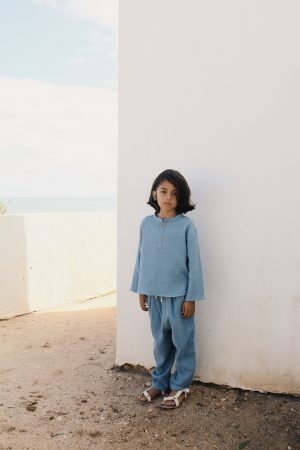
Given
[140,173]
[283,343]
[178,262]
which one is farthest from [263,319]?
[140,173]

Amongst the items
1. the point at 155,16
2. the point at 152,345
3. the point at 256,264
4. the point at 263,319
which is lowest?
the point at 152,345

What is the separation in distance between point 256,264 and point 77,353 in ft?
6.08

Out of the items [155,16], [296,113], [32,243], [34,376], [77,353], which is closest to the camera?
[296,113]

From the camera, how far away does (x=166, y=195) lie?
2969mm

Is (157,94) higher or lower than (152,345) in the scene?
higher

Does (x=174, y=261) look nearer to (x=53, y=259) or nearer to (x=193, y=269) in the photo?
(x=193, y=269)

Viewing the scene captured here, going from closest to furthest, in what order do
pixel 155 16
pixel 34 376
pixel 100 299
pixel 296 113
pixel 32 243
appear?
pixel 296 113 < pixel 155 16 < pixel 34 376 < pixel 32 243 < pixel 100 299

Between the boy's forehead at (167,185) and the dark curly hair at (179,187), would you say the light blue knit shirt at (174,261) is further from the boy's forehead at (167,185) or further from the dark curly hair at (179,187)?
the boy's forehead at (167,185)

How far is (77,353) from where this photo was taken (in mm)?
4082

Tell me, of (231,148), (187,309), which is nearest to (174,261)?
(187,309)

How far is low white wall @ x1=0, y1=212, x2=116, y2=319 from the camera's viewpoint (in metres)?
5.23

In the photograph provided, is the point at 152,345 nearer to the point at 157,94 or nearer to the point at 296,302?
the point at 296,302

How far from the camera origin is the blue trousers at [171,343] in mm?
2979

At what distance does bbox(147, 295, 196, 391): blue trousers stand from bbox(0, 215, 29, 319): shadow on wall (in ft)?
8.30
